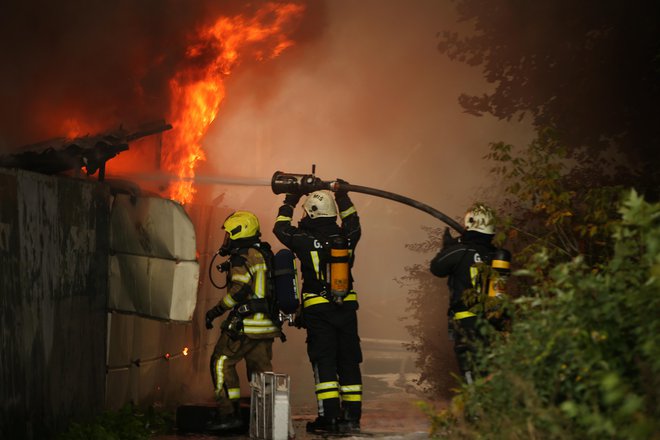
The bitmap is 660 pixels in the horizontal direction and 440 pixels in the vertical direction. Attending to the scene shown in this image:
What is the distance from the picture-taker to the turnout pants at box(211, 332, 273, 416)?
29.2 feet

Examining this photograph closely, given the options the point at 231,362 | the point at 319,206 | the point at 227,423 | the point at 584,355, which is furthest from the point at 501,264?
the point at 584,355

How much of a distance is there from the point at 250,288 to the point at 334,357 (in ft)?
3.36

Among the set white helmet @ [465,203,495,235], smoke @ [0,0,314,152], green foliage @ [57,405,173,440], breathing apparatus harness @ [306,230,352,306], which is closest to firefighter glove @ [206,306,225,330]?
breathing apparatus harness @ [306,230,352,306]

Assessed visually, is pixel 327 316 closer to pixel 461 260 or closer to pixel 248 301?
pixel 248 301

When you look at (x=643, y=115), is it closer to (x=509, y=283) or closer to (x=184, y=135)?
(x=509, y=283)

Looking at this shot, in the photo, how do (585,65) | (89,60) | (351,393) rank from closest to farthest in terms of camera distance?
1. (351,393)
2. (585,65)
3. (89,60)

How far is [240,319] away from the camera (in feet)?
29.2

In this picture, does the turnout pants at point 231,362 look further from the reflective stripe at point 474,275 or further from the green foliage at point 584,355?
the green foliage at point 584,355

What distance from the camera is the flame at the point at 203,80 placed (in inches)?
488

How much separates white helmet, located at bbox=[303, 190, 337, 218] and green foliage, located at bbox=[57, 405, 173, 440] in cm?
243

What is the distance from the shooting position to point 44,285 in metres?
7.55

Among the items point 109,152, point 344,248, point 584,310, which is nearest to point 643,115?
point 344,248

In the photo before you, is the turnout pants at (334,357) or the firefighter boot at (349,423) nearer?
the firefighter boot at (349,423)

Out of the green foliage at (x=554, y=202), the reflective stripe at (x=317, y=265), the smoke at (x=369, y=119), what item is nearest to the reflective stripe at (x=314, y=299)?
the reflective stripe at (x=317, y=265)
